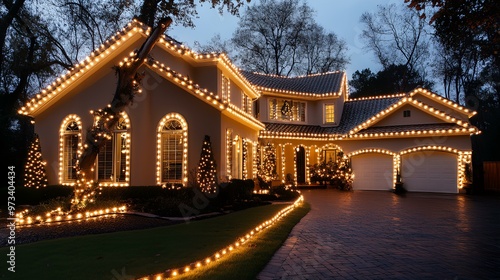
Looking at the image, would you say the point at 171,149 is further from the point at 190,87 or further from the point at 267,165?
the point at 267,165

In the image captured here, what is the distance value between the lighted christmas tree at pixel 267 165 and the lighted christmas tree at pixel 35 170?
1064 centimetres

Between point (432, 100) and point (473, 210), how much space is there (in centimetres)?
1199

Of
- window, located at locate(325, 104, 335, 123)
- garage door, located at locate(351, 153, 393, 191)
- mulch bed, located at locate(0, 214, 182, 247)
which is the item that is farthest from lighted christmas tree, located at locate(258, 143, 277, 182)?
mulch bed, located at locate(0, 214, 182, 247)

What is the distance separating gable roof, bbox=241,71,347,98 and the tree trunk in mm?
13744

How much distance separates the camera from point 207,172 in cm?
1531

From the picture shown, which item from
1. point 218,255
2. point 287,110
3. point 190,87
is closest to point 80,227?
point 218,255

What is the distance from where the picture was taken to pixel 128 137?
54.2 ft

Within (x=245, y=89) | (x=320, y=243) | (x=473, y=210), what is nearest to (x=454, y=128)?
(x=473, y=210)

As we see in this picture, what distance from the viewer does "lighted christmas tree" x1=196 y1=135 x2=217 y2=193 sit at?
601 inches

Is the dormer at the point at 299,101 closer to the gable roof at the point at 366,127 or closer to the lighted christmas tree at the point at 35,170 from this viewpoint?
the gable roof at the point at 366,127

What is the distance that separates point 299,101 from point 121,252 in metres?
22.8

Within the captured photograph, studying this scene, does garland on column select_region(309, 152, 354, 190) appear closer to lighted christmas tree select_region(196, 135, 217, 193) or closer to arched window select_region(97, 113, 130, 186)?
lighted christmas tree select_region(196, 135, 217, 193)

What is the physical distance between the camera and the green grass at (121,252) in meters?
6.40

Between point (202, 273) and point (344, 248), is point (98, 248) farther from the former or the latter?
point (344, 248)
